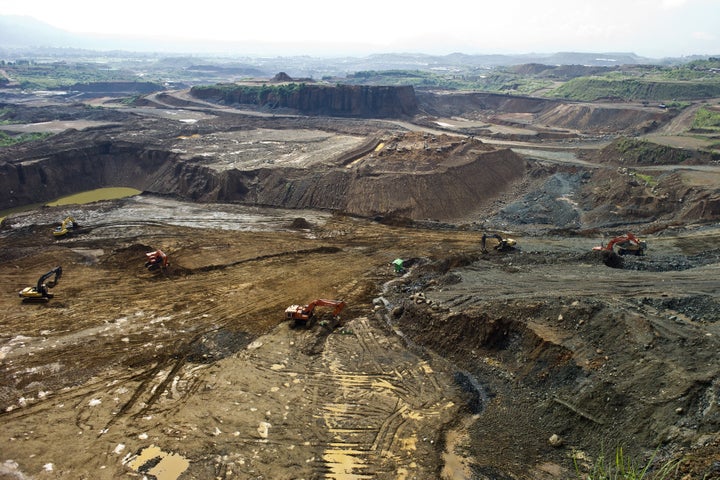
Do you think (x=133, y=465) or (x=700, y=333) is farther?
(x=700, y=333)

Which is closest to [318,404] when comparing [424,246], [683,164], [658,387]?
[658,387]

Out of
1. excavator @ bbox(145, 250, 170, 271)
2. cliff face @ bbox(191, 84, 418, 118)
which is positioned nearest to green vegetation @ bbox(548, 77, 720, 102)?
cliff face @ bbox(191, 84, 418, 118)

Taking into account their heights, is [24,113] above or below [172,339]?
above

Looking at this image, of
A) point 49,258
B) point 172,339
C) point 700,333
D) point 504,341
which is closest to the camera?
point 700,333

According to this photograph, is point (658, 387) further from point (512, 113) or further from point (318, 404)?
point (512, 113)

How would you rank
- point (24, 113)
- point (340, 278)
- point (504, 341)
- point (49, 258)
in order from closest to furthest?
1. point (504, 341)
2. point (340, 278)
3. point (49, 258)
4. point (24, 113)

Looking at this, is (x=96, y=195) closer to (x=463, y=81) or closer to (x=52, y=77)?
(x=52, y=77)

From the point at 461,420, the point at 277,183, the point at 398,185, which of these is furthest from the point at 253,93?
the point at 461,420

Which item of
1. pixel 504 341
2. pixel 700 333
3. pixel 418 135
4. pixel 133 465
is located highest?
pixel 418 135
